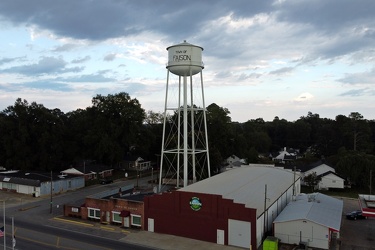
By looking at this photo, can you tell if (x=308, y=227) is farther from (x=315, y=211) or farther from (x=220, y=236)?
(x=220, y=236)

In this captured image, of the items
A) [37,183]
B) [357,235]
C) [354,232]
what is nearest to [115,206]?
[37,183]

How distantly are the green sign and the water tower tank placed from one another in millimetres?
19572

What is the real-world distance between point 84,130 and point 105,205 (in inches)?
1855

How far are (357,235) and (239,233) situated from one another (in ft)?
44.3

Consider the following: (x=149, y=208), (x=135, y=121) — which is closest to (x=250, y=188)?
(x=149, y=208)

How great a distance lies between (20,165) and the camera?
69.4 meters

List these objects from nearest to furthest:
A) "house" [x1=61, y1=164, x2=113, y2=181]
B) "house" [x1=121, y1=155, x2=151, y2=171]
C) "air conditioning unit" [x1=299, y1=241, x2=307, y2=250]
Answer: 1. "air conditioning unit" [x1=299, y1=241, x2=307, y2=250]
2. "house" [x1=61, y1=164, x2=113, y2=181]
3. "house" [x1=121, y1=155, x2=151, y2=171]

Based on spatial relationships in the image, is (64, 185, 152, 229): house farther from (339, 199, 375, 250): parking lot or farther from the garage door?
(339, 199, 375, 250): parking lot

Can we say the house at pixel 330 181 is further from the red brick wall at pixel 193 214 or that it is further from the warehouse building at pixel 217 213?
the red brick wall at pixel 193 214

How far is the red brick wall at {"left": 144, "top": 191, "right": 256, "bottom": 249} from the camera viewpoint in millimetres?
31125

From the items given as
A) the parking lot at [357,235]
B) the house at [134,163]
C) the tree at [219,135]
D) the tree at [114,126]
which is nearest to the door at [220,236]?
the parking lot at [357,235]

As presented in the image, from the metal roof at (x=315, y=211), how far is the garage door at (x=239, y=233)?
11.4ft

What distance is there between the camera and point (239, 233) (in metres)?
30.9

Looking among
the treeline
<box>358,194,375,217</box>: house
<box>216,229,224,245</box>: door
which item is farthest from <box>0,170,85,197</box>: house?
<box>358,194,375,217</box>: house
